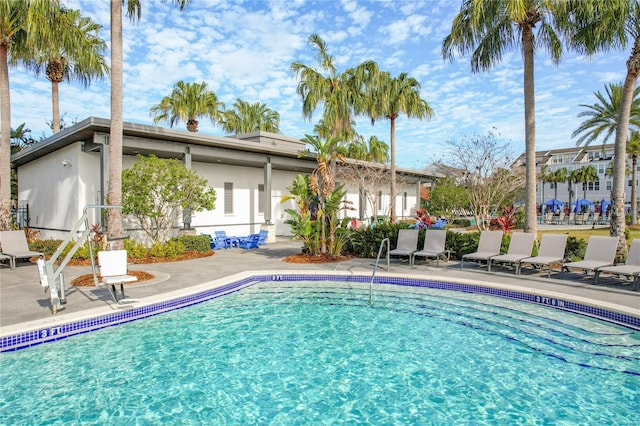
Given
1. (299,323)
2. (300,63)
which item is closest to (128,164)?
(300,63)

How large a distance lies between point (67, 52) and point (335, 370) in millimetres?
14386

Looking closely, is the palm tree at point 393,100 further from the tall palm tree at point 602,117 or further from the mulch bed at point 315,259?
the tall palm tree at point 602,117

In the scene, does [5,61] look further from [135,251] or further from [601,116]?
[601,116]

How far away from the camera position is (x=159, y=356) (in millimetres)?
5496

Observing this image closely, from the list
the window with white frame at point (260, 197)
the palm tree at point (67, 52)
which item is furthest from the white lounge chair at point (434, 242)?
the palm tree at point (67, 52)

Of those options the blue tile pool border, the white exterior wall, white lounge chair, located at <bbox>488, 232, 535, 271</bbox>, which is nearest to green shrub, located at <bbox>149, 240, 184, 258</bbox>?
the white exterior wall

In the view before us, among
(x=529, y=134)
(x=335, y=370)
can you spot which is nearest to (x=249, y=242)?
(x=529, y=134)

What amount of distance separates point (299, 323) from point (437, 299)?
321 cm

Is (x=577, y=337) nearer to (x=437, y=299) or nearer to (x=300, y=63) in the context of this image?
(x=437, y=299)

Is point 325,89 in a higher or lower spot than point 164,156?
higher

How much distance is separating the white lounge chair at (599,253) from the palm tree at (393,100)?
13.1m

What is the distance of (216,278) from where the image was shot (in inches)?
380

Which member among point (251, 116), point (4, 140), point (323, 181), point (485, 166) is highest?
point (251, 116)

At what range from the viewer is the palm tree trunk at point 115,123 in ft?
31.5
